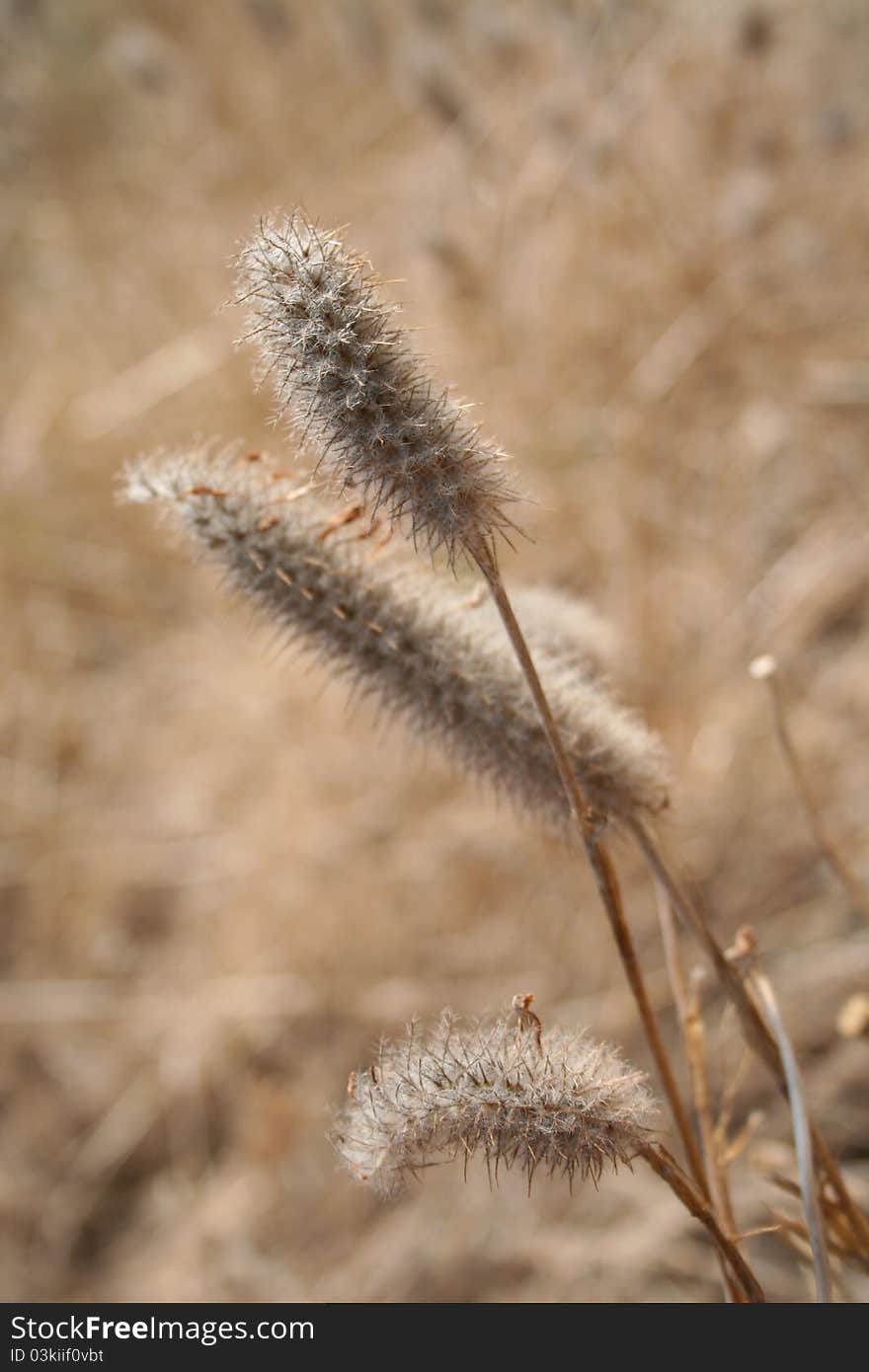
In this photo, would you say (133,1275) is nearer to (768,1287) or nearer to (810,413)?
(768,1287)

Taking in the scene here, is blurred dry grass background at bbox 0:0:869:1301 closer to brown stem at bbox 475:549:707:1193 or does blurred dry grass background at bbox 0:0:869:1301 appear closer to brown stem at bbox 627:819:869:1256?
brown stem at bbox 627:819:869:1256

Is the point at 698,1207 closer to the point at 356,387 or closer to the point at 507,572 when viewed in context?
the point at 356,387

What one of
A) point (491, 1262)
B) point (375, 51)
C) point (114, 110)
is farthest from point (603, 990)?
point (114, 110)

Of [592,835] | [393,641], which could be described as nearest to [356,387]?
[393,641]

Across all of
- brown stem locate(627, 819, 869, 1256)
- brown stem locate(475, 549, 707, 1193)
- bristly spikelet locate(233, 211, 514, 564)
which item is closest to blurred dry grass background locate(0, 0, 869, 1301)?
brown stem locate(627, 819, 869, 1256)

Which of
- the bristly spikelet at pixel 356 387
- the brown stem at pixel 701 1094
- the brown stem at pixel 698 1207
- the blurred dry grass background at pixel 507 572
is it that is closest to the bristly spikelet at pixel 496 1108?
the brown stem at pixel 698 1207

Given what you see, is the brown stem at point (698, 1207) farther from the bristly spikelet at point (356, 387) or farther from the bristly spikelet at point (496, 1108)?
the bristly spikelet at point (356, 387)
